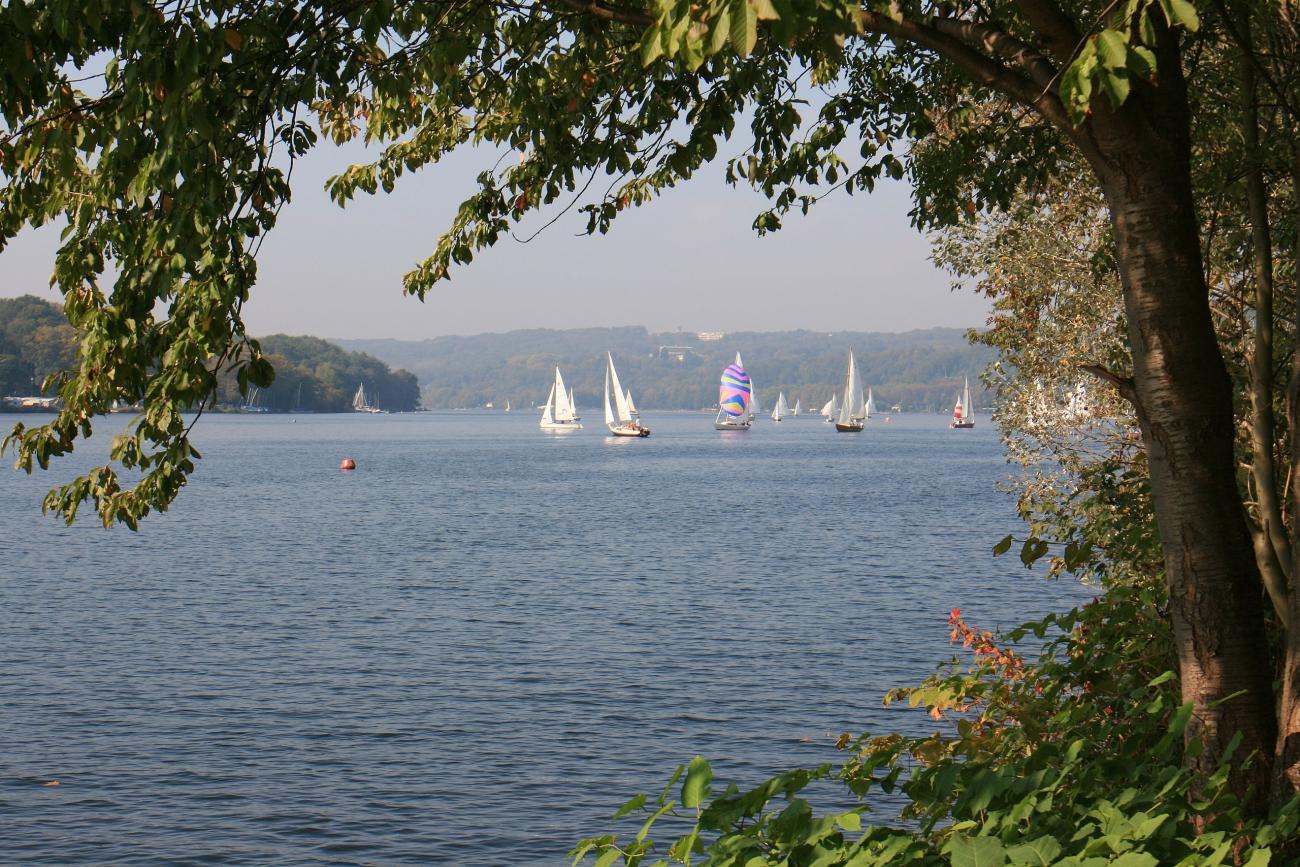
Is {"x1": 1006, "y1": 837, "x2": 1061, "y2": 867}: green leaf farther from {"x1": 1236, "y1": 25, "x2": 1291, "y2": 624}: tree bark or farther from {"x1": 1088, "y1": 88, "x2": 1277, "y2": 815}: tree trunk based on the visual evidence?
{"x1": 1236, "y1": 25, "x2": 1291, "y2": 624}: tree bark

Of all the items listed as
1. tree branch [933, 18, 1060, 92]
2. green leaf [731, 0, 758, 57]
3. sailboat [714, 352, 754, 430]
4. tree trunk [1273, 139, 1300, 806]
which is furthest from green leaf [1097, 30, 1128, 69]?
sailboat [714, 352, 754, 430]

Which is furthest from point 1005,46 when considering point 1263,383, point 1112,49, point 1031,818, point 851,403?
point 851,403

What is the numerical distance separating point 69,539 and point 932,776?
44.0 metres

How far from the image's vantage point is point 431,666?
23.2 meters

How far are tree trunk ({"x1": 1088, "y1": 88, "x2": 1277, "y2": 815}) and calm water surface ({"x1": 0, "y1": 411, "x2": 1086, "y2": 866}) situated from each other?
29.1 ft

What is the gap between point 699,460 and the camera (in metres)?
117

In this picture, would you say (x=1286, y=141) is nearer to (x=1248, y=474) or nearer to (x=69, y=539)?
(x=1248, y=474)

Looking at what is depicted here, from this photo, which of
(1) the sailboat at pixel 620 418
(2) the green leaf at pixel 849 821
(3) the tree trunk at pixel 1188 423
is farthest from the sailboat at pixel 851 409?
(2) the green leaf at pixel 849 821

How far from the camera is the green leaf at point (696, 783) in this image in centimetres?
512

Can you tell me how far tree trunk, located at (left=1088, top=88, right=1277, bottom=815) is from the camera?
612cm

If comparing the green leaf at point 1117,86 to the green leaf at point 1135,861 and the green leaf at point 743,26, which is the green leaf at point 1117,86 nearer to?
the green leaf at point 743,26

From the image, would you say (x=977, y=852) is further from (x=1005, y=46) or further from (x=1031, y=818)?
(x=1005, y=46)

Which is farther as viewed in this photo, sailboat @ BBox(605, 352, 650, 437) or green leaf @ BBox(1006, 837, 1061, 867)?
sailboat @ BBox(605, 352, 650, 437)

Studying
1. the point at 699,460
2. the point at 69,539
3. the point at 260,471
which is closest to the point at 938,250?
the point at 69,539
